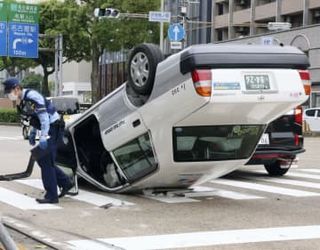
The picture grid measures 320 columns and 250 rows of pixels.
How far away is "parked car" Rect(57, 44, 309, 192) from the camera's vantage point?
328 inches

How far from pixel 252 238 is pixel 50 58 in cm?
4646

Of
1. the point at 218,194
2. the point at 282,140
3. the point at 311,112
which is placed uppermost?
the point at 282,140

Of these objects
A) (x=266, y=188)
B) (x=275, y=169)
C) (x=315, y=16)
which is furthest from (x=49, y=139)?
(x=315, y=16)

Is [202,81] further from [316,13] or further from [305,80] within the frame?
[316,13]

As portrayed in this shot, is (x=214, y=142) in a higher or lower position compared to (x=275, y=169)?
higher

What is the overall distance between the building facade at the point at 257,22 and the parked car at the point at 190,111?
24.4m

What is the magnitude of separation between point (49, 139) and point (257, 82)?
311cm

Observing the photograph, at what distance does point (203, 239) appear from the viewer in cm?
738

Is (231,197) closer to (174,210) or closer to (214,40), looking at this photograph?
(174,210)

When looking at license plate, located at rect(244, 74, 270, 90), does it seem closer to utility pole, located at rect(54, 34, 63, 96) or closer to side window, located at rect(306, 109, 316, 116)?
side window, located at rect(306, 109, 316, 116)

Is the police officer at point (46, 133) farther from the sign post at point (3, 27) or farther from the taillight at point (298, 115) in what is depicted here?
the sign post at point (3, 27)

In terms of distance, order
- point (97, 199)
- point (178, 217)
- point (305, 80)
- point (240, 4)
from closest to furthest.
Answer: point (178, 217), point (305, 80), point (97, 199), point (240, 4)

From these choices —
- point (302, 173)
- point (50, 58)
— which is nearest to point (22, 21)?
point (50, 58)

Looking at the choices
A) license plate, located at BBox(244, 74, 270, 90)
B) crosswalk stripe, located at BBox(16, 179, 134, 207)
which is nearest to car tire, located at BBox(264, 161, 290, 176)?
crosswalk stripe, located at BBox(16, 179, 134, 207)
